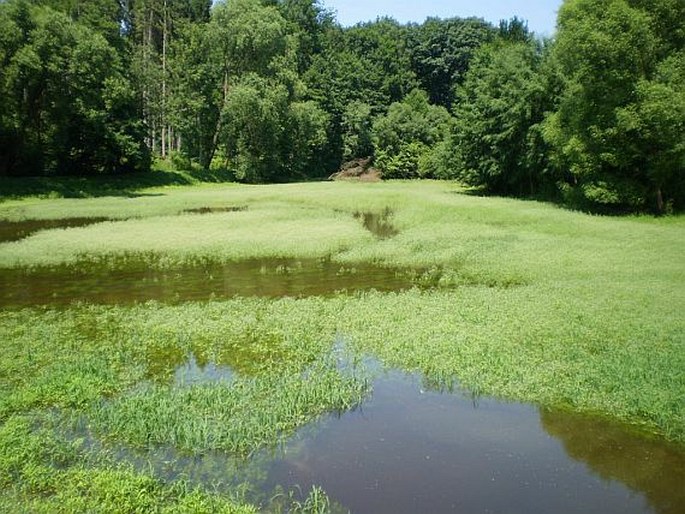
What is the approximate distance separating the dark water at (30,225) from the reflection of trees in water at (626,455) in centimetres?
2953

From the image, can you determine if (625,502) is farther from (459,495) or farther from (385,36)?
(385,36)

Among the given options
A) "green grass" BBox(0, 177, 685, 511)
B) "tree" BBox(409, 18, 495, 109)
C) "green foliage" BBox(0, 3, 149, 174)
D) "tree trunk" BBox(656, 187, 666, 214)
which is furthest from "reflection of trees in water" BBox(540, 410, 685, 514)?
"tree" BBox(409, 18, 495, 109)

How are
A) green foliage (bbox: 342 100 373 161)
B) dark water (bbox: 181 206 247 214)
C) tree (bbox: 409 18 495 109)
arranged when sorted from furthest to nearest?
tree (bbox: 409 18 495 109) → green foliage (bbox: 342 100 373 161) → dark water (bbox: 181 206 247 214)

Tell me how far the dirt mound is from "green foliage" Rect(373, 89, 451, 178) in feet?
5.47

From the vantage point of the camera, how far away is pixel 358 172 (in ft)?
290

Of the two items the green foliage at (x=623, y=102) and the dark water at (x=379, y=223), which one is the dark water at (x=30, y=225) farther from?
the green foliage at (x=623, y=102)

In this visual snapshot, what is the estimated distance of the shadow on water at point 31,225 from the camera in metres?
30.9

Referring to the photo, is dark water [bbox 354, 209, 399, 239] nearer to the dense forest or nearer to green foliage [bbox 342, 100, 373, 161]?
the dense forest

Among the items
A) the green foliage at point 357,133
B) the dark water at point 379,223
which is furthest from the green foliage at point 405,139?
the dark water at point 379,223

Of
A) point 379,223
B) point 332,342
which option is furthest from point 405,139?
point 332,342

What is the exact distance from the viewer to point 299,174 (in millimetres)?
87375

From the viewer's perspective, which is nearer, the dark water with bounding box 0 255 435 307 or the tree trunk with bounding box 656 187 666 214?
the dark water with bounding box 0 255 435 307

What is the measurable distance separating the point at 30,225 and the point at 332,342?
28484mm

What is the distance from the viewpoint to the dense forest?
34.2 meters
